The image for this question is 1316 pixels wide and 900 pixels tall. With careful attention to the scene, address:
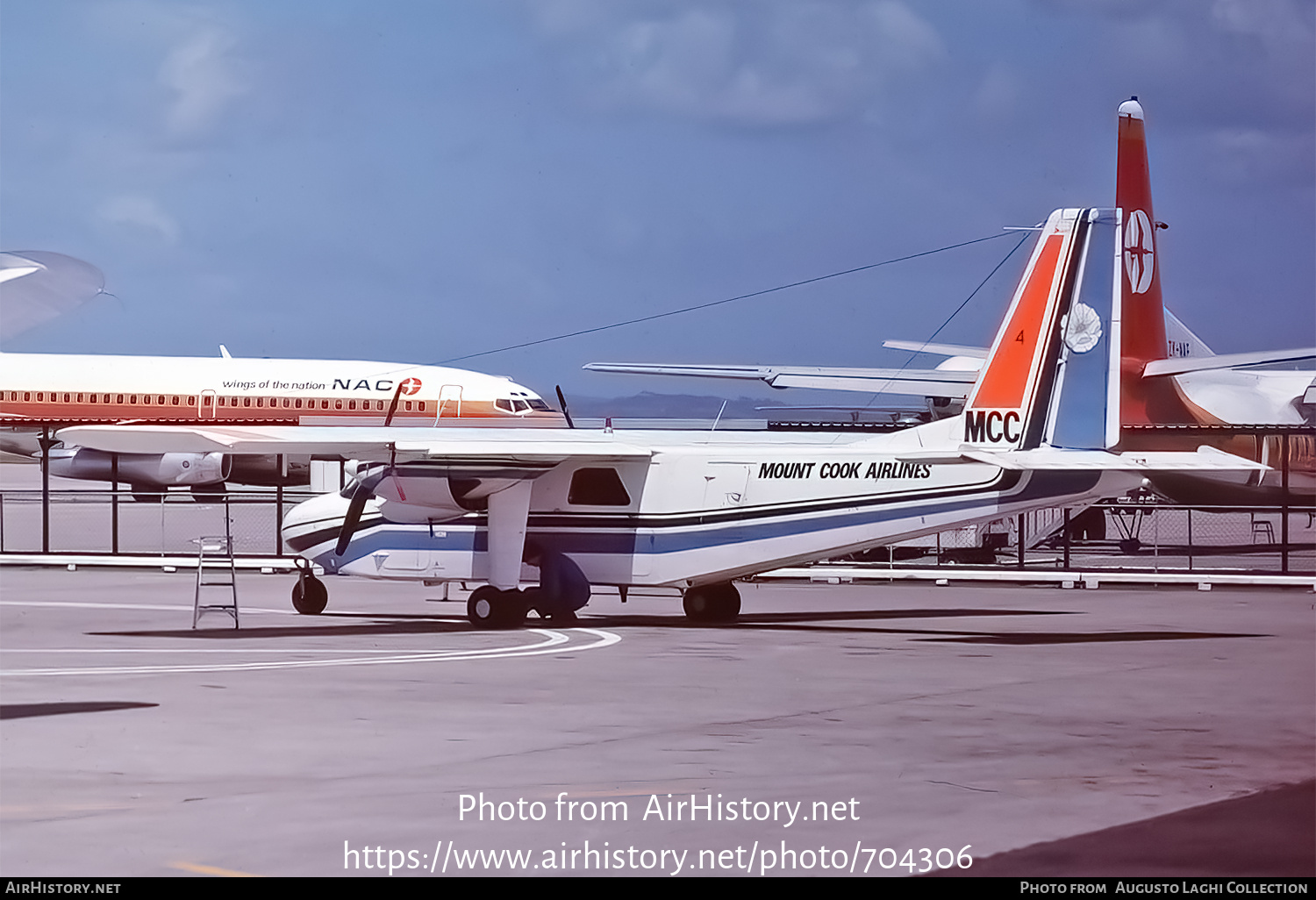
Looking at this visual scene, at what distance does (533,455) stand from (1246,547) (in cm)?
2251

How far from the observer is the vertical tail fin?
68.2ft

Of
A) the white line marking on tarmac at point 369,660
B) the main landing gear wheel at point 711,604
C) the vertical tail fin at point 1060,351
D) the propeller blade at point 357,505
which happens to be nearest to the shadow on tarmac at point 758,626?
the main landing gear wheel at point 711,604

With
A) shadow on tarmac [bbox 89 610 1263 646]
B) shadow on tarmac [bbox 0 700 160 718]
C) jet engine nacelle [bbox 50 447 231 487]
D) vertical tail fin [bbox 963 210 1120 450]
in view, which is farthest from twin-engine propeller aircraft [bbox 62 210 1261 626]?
jet engine nacelle [bbox 50 447 231 487]

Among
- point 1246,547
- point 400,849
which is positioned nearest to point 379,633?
point 400,849

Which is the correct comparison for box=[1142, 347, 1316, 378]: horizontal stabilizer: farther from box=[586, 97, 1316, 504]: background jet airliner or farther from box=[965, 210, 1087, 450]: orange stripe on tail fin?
box=[965, 210, 1087, 450]: orange stripe on tail fin

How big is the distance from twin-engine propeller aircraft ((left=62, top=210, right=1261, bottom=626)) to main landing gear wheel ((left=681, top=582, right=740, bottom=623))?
2cm

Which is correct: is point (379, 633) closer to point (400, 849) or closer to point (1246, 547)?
point (400, 849)

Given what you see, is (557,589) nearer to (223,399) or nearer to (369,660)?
(369,660)

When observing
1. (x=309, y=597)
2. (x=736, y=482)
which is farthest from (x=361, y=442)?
(x=736, y=482)

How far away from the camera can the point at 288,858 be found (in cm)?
780

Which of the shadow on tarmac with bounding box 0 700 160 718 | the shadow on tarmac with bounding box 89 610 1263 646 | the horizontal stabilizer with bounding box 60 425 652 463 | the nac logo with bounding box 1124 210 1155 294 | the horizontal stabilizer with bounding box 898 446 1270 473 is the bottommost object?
the shadow on tarmac with bounding box 89 610 1263 646

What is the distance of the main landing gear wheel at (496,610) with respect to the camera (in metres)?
20.9

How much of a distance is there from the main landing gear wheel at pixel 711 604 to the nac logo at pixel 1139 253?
19784mm

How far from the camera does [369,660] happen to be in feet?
55.7
